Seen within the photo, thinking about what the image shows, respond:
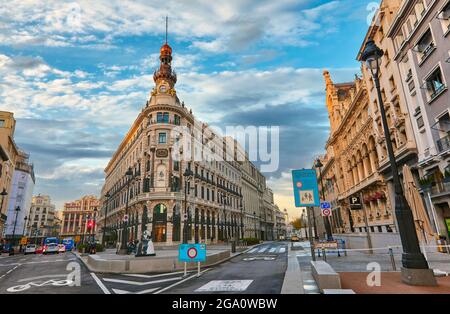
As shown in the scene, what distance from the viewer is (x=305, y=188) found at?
463 inches

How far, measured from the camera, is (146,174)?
43.8 metres

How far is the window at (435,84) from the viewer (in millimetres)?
16016

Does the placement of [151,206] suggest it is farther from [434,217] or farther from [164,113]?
[434,217]

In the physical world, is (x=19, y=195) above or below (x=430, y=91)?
above

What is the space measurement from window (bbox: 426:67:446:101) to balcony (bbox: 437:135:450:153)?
283 cm

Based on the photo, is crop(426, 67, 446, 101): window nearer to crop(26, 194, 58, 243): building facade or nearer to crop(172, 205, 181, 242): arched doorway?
crop(172, 205, 181, 242): arched doorway

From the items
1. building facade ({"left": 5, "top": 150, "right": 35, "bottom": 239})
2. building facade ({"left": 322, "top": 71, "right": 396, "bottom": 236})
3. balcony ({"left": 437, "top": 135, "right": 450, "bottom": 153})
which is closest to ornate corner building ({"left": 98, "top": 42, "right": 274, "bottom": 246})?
building facade ({"left": 322, "top": 71, "right": 396, "bottom": 236})

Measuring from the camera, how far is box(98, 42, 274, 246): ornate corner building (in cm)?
4075

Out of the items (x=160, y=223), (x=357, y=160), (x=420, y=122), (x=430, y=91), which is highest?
(x=430, y=91)

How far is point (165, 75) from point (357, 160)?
38777 mm

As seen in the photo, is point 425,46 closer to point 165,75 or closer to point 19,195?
point 165,75

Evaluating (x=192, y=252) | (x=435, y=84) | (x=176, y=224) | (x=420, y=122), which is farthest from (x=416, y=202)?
(x=176, y=224)

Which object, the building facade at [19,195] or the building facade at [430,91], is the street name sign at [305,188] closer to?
the building facade at [430,91]
